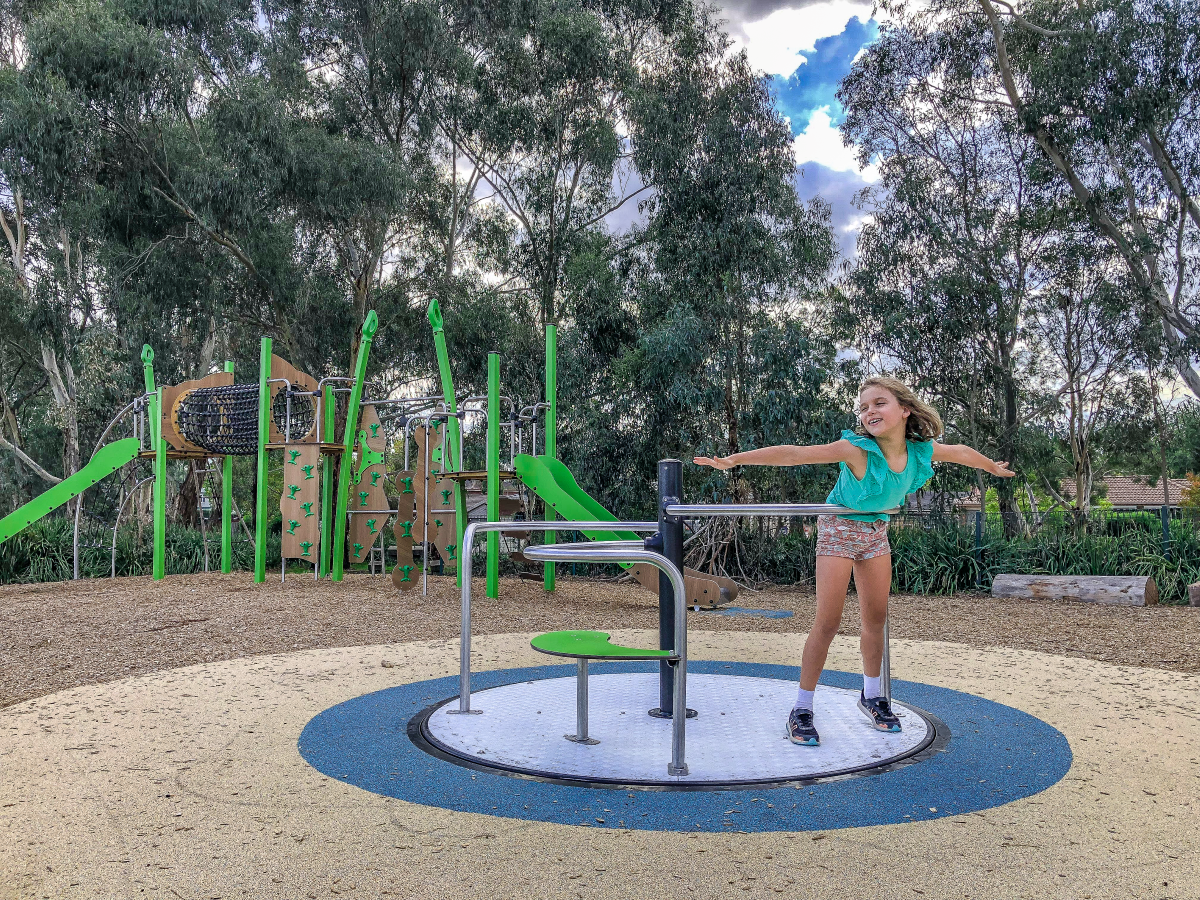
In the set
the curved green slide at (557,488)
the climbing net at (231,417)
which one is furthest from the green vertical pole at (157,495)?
the curved green slide at (557,488)

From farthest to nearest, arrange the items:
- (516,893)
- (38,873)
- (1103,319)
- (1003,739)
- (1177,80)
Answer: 1. (1103,319)
2. (1177,80)
3. (1003,739)
4. (38,873)
5. (516,893)

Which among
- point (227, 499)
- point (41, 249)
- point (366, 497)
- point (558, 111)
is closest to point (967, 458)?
point (366, 497)

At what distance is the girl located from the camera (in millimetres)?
3207

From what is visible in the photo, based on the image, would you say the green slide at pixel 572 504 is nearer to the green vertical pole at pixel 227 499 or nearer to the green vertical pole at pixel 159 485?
the green vertical pole at pixel 227 499

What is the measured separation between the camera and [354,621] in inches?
284

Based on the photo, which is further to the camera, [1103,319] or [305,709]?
[1103,319]

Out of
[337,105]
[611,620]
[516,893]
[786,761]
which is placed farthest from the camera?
[337,105]

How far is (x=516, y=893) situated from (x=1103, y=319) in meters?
14.9

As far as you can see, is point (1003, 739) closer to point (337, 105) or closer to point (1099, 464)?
point (337, 105)

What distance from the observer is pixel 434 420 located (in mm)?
9234

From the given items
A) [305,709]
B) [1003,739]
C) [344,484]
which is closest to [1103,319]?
[344,484]

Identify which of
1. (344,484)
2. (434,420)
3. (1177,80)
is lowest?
(344,484)

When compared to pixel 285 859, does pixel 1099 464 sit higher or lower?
higher

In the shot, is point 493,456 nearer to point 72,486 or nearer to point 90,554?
point 72,486
